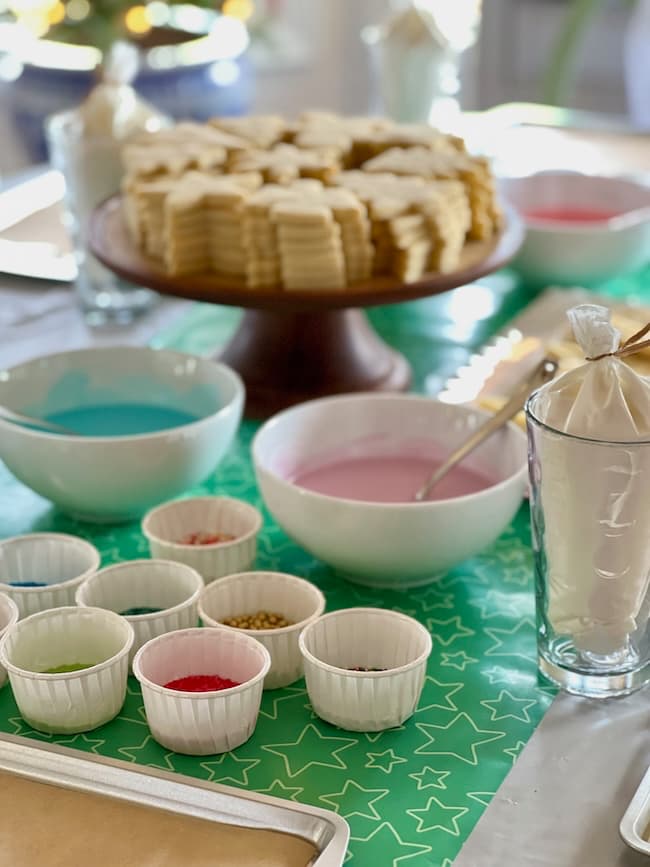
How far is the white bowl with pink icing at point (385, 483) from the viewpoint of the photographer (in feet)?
2.89

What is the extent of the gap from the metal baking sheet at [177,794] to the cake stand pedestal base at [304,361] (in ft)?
1.82

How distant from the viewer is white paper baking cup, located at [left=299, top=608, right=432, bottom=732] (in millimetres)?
761

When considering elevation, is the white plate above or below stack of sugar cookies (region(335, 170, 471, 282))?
below

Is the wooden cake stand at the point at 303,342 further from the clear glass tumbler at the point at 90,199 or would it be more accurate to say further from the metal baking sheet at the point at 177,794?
the metal baking sheet at the point at 177,794

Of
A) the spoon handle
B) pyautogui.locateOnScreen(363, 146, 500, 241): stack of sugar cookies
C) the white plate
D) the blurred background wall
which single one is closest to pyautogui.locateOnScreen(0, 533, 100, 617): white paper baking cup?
the spoon handle

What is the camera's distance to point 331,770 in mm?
745

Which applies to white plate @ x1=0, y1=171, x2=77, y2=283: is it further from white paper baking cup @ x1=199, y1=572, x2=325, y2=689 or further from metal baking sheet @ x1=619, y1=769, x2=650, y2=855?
metal baking sheet @ x1=619, y1=769, x2=650, y2=855

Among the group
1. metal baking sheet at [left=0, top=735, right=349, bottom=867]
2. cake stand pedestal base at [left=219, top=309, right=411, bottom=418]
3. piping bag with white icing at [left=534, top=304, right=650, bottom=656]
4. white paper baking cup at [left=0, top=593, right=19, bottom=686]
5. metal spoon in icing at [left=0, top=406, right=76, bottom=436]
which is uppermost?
piping bag with white icing at [left=534, top=304, right=650, bottom=656]

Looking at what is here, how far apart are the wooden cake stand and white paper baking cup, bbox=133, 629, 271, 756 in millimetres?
453

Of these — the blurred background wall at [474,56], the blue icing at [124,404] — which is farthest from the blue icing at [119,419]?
the blurred background wall at [474,56]

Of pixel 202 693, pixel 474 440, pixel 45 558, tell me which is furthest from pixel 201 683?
pixel 474 440

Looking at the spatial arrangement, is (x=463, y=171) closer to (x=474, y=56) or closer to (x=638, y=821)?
(x=638, y=821)

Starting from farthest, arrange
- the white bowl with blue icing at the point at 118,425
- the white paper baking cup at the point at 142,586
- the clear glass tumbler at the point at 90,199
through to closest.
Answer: the clear glass tumbler at the point at 90,199 → the white bowl with blue icing at the point at 118,425 → the white paper baking cup at the point at 142,586

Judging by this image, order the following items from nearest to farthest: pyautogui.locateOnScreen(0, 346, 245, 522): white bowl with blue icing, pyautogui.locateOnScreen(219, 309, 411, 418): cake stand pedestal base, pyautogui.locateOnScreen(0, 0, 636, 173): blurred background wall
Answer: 1. pyautogui.locateOnScreen(0, 346, 245, 522): white bowl with blue icing
2. pyautogui.locateOnScreen(219, 309, 411, 418): cake stand pedestal base
3. pyautogui.locateOnScreen(0, 0, 636, 173): blurred background wall
